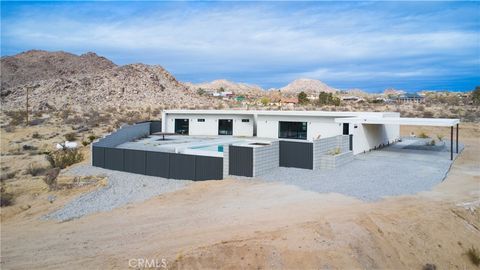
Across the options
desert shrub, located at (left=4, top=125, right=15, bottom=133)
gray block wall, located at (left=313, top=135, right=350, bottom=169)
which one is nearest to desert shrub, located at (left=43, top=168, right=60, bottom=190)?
gray block wall, located at (left=313, top=135, right=350, bottom=169)

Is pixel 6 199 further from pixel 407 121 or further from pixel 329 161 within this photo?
pixel 407 121

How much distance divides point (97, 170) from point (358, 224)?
52.5 ft

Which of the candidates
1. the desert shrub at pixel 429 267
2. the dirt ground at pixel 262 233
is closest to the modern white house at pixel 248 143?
the dirt ground at pixel 262 233

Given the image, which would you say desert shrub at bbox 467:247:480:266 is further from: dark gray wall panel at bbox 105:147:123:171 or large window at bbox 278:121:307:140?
large window at bbox 278:121:307:140

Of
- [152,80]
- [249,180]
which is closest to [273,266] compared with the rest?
[249,180]

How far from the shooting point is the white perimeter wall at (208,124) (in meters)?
31.1

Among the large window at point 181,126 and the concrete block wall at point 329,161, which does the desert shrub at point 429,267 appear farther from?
the large window at point 181,126

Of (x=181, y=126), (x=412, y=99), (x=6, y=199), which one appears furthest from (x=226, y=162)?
(x=412, y=99)

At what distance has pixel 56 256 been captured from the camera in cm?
959

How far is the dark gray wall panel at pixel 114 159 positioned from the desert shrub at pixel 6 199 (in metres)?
5.61

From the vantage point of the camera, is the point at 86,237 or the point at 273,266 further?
the point at 86,237

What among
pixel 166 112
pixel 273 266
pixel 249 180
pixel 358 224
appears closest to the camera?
pixel 273 266

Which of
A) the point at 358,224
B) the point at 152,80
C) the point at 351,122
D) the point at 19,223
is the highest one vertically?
the point at 152,80

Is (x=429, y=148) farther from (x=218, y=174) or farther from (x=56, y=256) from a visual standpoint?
(x=56, y=256)
